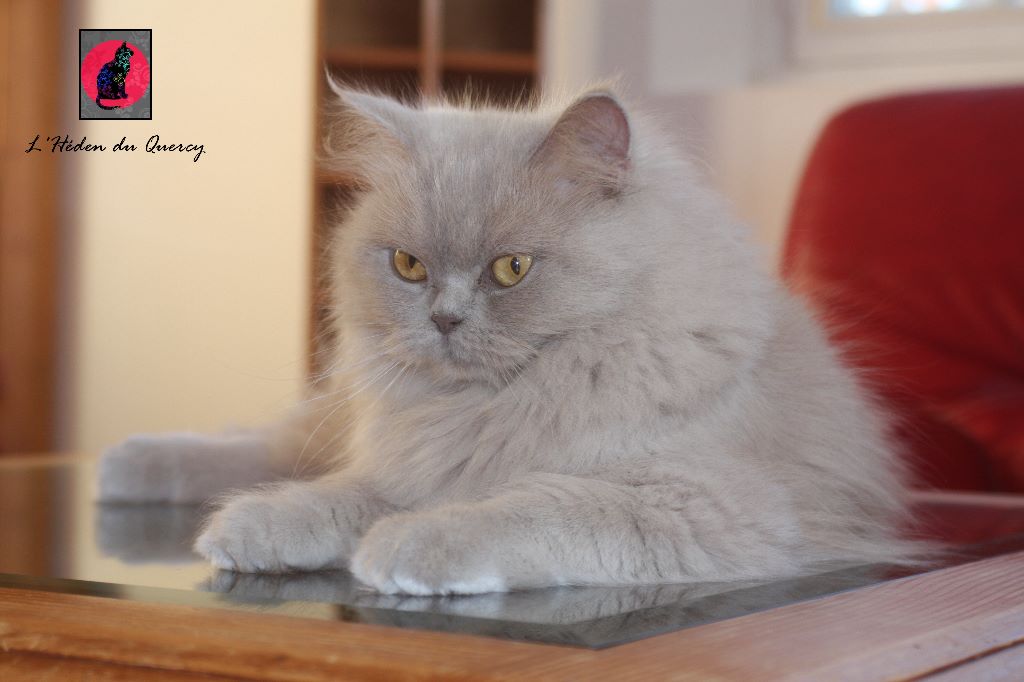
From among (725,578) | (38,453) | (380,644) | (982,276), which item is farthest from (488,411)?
(38,453)

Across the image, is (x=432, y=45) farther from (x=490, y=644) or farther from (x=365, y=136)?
(x=490, y=644)

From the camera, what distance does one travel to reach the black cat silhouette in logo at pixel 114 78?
137 centimetres

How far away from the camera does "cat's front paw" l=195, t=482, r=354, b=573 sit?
104 centimetres

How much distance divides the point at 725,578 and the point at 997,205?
6.55 feet

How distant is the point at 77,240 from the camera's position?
390cm

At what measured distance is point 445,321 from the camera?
115 centimetres

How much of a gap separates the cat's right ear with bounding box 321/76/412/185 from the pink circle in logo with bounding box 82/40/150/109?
23 cm

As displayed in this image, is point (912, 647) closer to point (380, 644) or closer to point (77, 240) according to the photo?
point (380, 644)

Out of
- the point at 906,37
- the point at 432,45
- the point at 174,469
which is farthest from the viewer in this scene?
the point at 432,45

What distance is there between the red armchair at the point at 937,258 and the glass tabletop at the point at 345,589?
1258 millimetres

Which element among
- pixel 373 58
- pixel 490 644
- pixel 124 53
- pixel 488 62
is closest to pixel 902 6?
pixel 488 62

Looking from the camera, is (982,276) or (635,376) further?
(982,276)

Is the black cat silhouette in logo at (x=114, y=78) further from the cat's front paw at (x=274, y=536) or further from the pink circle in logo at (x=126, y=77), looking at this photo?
the cat's front paw at (x=274, y=536)

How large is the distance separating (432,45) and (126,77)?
9.08 feet
